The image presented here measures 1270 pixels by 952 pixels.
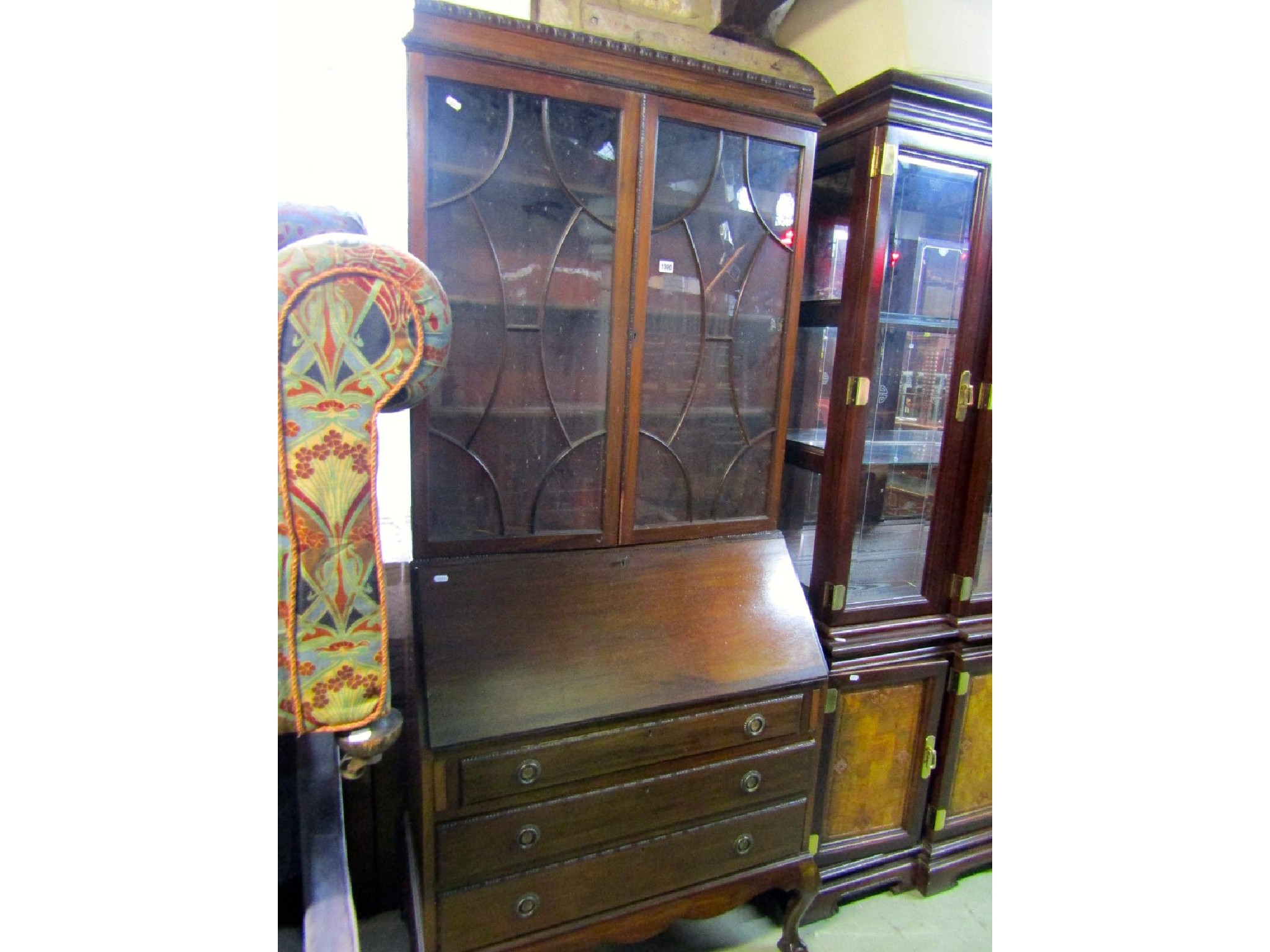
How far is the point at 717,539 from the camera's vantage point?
1438 millimetres

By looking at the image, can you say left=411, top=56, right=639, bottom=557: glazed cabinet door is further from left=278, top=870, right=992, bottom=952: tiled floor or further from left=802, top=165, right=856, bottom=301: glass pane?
left=278, top=870, right=992, bottom=952: tiled floor

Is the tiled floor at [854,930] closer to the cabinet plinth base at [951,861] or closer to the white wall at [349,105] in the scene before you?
the cabinet plinth base at [951,861]

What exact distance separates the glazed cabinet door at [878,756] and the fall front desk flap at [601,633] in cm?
30

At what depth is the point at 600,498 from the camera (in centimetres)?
134

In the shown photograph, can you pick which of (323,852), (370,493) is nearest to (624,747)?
(323,852)

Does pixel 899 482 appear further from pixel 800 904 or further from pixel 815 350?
pixel 800 904

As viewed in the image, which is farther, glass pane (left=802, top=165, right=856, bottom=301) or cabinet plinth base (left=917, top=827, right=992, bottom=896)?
cabinet plinth base (left=917, top=827, right=992, bottom=896)

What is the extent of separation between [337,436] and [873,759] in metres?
1.53

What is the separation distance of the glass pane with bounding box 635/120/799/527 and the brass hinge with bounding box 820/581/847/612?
0.27 metres

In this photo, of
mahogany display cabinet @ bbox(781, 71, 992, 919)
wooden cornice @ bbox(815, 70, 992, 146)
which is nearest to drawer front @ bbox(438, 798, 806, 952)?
mahogany display cabinet @ bbox(781, 71, 992, 919)

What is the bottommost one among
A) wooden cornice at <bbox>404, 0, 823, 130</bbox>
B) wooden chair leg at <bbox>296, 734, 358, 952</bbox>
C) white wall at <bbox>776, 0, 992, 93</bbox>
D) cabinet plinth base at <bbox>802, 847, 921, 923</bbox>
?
cabinet plinth base at <bbox>802, 847, 921, 923</bbox>

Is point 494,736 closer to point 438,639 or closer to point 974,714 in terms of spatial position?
point 438,639

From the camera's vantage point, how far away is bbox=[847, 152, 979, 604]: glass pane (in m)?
1.53
